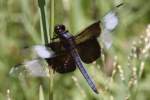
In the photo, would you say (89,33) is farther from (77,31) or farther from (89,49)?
(77,31)

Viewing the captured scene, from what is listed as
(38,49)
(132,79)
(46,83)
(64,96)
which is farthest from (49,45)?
(46,83)

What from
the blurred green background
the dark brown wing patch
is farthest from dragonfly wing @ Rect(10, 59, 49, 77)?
the blurred green background

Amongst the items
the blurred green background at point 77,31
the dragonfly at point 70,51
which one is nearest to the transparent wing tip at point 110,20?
the dragonfly at point 70,51

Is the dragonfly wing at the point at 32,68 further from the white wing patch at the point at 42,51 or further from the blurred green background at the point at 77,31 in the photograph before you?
the blurred green background at the point at 77,31

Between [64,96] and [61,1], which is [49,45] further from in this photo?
[61,1]

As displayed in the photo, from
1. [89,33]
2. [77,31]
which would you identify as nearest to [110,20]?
[89,33]
